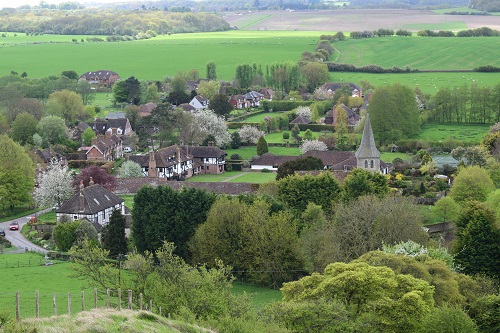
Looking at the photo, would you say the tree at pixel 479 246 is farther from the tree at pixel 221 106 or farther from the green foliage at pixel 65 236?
the tree at pixel 221 106

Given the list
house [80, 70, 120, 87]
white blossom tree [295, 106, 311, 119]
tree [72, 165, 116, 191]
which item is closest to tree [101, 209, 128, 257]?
tree [72, 165, 116, 191]

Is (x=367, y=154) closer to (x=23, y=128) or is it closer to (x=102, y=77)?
(x=23, y=128)

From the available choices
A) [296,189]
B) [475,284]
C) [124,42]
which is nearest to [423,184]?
[296,189]

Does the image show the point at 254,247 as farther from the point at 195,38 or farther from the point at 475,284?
the point at 195,38

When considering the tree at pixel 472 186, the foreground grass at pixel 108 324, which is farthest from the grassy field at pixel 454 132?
the foreground grass at pixel 108 324

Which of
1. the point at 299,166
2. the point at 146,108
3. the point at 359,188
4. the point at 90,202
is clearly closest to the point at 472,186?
the point at 359,188

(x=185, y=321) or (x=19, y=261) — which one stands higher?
(x=185, y=321)
